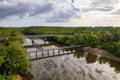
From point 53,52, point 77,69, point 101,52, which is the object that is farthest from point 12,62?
point 101,52

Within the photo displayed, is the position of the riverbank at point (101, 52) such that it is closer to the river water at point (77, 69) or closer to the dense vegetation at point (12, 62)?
the river water at point (77, 69)

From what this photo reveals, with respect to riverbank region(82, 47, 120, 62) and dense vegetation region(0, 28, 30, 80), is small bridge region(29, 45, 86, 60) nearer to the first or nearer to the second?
riverbank region(82, 47, 120, 62)

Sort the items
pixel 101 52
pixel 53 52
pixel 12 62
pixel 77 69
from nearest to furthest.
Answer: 1. pixel 12 62
2. pixel 77 69
3. pixel 53 52
4. pixel 101 52

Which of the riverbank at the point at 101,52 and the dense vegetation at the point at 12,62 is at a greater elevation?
the dense vegetation at the point at 12,62

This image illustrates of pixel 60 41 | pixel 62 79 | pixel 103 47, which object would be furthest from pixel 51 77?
pixel 60 41

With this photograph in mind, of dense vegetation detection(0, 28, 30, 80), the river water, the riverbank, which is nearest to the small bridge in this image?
the riverbank

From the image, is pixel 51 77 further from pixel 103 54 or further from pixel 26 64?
pixel 103 54

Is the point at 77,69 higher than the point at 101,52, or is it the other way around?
the point at 101,52

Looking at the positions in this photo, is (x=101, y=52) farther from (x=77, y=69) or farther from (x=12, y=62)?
(x=12, y=62)

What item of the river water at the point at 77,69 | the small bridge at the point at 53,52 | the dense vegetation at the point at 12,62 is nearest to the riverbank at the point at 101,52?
the river water at the point at 77,69
